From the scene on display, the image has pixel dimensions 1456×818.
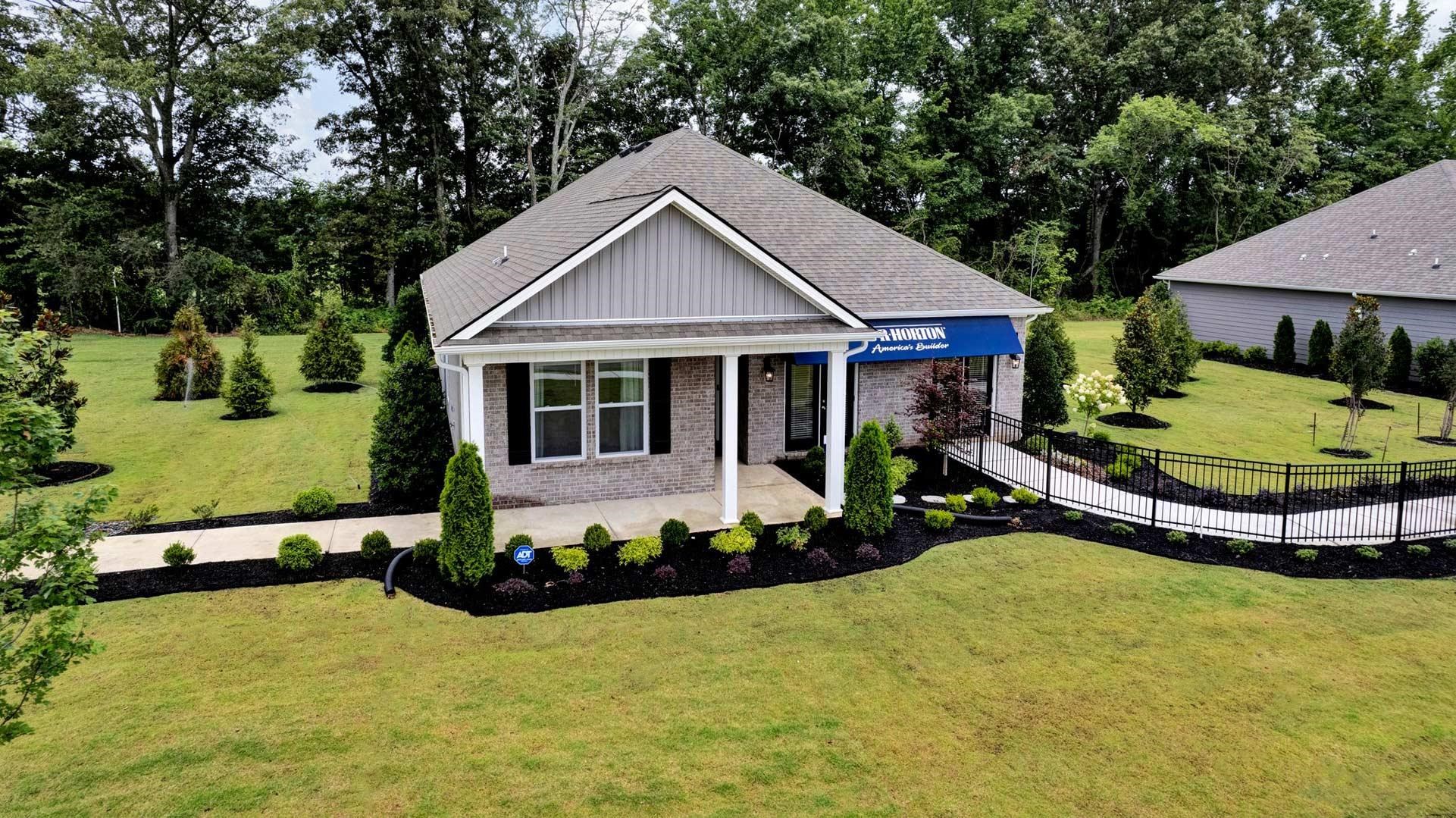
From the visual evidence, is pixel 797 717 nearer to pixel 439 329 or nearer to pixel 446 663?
pixel 446 663

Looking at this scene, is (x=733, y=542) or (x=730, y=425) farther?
(x=730, y=425)

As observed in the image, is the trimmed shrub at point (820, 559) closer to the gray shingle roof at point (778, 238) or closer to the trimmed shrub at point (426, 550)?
the gray shingle roof at point (778, 238)

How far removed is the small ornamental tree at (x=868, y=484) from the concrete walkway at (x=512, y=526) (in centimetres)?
121

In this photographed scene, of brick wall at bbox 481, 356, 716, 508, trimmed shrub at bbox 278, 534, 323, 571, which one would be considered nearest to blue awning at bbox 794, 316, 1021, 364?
brick wall at bbox 481, 356, 716, 508

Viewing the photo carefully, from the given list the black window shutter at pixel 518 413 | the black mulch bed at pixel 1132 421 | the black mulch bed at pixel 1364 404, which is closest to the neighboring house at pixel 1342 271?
the black mulch bed at pixel 1364 404

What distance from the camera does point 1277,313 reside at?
3441 cm

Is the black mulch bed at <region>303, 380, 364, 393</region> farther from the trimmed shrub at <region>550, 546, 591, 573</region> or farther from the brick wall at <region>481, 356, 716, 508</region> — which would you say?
the trimmed shrub at <region>550, 546, 591, 573</region>

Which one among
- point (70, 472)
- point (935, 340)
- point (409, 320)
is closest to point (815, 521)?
point (935, 340)

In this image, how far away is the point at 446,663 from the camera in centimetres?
1058

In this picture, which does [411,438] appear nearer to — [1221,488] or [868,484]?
[868,484]

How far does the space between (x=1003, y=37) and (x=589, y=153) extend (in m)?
25.6

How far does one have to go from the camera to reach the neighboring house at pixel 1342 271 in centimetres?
2998

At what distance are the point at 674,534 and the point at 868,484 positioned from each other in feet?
10.8

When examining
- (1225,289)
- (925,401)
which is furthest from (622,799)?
(1225,289)
